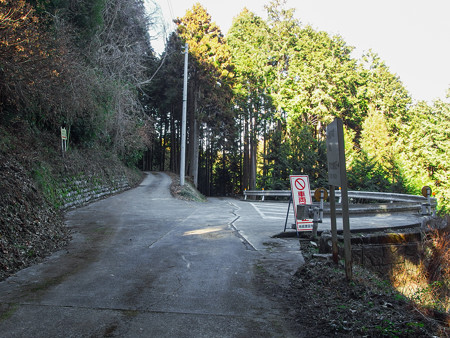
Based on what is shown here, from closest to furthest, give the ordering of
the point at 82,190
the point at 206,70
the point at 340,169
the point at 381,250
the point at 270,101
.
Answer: the point at 340,169 → the point at 381,250 → the point at 82,190 → the point at 206,70 → the point at 270,101

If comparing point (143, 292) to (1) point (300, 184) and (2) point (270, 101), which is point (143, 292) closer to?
(1) point (300, 184)

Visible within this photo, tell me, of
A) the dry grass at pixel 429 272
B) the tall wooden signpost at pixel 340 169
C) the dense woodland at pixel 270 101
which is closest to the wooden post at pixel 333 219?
the tall wooden signpost at pixel 340 169

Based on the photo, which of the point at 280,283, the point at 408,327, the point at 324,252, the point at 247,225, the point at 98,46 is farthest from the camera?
the point at 98,46

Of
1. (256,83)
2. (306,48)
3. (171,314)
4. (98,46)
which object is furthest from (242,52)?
(171,314)

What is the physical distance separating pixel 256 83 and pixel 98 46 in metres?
19.7

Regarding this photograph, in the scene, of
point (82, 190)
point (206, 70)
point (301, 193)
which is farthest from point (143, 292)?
point (206, 70)

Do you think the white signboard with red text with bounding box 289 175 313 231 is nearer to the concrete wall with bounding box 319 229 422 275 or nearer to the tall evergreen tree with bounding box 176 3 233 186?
the concrete wall with bounding box 319 229 422 275

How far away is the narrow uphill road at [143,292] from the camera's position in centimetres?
374

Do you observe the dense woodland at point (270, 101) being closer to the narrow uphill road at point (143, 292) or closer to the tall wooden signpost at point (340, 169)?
the narrow uphill road at point (143, 292)

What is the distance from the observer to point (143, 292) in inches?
191

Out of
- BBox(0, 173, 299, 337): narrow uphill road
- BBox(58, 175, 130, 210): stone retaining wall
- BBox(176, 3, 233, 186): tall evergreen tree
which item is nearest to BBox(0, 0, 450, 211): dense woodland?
BBox(176, 3, 233, 186): tall evergreen tree

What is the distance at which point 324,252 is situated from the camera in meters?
7.14

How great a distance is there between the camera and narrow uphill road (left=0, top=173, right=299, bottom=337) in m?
3.74

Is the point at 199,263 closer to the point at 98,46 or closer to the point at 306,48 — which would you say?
the point at 98,46
